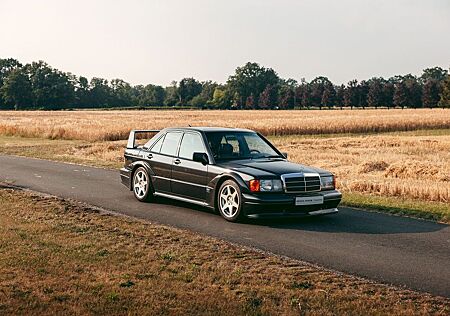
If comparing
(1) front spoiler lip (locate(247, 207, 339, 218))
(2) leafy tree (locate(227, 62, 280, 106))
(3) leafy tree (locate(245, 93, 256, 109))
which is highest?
(2) leafy tree (locate(227, 62, 280, 106))

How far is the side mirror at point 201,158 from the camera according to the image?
35.7 ft

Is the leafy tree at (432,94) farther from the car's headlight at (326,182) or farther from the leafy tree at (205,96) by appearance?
the car's headlight at (326,182)

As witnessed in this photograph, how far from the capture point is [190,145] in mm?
11469

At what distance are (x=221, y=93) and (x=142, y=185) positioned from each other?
155 meters

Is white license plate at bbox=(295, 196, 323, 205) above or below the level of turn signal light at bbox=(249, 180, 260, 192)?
below

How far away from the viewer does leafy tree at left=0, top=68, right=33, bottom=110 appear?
464ft

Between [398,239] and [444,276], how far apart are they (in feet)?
6.78

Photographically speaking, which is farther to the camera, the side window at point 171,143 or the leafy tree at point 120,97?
the leafy tree at point 120,97

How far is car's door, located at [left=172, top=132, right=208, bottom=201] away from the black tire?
2.47 ft

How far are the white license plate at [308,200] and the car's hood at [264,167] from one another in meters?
0.48

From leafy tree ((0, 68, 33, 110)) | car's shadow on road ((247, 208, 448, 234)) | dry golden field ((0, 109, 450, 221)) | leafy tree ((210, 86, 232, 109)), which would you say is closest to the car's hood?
car's shadow on road ((247, 208, 448, 234))

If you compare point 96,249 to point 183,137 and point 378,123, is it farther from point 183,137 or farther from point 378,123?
point 378,123

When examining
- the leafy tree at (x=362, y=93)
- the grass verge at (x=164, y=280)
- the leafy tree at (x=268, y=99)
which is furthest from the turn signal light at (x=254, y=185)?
the leafy tree at (x=268, y=99)

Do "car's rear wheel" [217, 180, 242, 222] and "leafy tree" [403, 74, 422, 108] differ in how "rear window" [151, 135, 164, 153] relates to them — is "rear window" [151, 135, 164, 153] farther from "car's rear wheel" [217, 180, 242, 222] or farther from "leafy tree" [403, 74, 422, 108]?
"leafy tree" [403, 74, 422, 108]
